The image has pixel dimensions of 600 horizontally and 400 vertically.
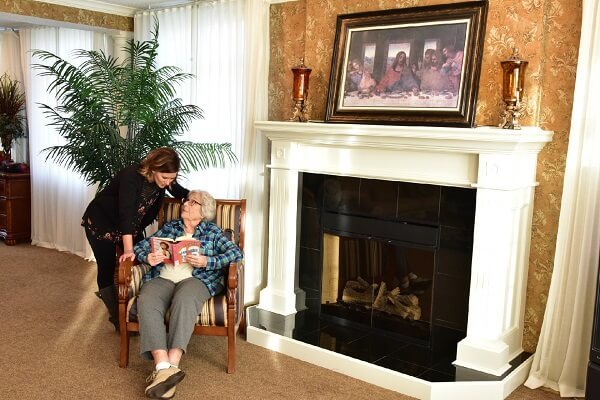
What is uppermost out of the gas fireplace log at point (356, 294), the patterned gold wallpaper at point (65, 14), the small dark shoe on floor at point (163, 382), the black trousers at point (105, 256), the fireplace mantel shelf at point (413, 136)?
the patterned gold wallpaper at point (65, 14)

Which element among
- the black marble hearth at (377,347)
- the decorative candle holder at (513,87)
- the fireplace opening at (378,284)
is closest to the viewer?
the decorative candle holder at (513,87)

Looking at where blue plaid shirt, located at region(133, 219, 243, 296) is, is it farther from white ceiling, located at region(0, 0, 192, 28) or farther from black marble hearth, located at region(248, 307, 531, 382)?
white ceiling, located at region(0, 0, 192, 28)

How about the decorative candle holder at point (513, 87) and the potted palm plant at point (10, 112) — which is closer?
the decorative candle holder at point (513, 87)

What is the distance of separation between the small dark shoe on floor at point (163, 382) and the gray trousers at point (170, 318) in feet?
0.44

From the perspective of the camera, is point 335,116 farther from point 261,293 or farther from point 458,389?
point 458,389

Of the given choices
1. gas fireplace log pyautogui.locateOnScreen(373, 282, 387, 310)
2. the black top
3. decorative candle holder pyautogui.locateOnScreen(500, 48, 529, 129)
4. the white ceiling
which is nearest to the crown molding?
the white ceiling

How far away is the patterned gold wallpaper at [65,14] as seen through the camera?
4849mm

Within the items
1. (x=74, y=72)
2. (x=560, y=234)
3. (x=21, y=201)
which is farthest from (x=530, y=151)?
(x=21, y=201)

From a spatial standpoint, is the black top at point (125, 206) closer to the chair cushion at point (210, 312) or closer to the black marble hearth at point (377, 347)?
the chair cushion at point (210, 312)

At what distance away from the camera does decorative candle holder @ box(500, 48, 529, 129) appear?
3250 millimetres

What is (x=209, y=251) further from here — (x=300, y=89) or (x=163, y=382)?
(x=300, y=89)

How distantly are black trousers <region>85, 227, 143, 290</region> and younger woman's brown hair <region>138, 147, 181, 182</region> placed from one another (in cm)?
59

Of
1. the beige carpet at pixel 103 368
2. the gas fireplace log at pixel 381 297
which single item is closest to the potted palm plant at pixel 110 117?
the beige carpet at pixel 103 368

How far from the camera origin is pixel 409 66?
3.72 metres
